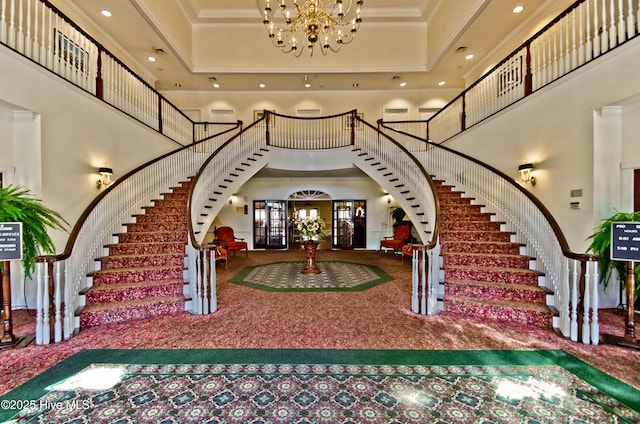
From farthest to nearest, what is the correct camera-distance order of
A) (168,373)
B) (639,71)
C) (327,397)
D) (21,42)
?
(21,42)
(639,71)
(168,373)
(327,397)

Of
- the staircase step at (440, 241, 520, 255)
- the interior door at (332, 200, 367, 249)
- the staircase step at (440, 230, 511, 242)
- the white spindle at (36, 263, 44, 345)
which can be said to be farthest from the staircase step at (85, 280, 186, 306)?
the interior door at (332, 200, 367, 249)

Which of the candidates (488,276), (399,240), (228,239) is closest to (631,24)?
(488,276)

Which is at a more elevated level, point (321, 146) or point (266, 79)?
point (266, 79)

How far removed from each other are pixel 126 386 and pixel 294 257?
6.42 metres

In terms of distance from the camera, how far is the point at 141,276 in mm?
4137

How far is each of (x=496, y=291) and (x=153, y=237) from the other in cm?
573

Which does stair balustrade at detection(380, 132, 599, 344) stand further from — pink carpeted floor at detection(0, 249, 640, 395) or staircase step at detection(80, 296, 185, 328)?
staircase step at detection(80, 296, 185, 328)

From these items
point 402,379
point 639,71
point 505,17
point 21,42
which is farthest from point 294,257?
point 505,17

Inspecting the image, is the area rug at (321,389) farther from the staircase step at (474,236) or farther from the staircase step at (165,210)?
the staircase step at (165,210)

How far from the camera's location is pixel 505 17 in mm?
6574

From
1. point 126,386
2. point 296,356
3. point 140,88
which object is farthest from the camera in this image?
point 140,88

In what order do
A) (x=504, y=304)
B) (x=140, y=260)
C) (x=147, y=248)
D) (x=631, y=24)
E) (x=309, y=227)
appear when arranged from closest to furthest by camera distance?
(x=631, y=24) → (x=504, y=304) → (x=140, y=260) → (x=147, y=248) → (x=309, y=227)

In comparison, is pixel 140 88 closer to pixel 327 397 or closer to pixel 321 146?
pixel 321 146

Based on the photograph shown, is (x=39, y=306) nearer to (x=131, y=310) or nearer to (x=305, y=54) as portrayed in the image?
(x=131, y=310)
